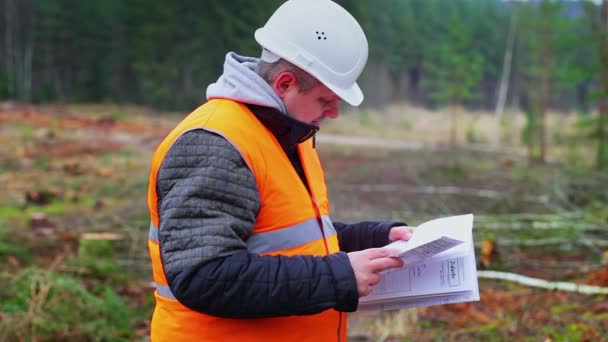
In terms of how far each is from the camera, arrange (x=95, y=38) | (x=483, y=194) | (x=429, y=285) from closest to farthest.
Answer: (x=429, y=285)
(x=483, y=194)
(x=95, y=38)

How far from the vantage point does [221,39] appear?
34031 mm

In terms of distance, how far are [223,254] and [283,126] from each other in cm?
46

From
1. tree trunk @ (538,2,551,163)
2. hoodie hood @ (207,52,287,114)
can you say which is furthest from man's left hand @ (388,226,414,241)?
tree trunk @ (538,2,551,163)

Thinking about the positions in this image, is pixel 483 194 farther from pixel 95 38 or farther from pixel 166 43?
pixel 95 38

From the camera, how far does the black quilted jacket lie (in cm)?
189

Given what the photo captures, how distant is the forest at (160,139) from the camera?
5.55m

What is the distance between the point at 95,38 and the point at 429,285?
132ft

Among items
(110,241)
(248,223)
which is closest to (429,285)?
(248,223)

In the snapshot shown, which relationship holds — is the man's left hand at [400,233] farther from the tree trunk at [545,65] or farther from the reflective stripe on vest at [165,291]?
the tree trunk at [545,65]

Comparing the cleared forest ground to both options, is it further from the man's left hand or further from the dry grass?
the dry grass

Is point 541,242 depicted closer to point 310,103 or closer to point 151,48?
point 310,103

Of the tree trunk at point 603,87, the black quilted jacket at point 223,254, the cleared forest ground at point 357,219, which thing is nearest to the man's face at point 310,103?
the black quilted jacket at point 223,254

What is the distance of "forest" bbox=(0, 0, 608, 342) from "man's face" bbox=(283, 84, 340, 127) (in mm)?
3480

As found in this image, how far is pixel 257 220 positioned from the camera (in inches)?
81.4
